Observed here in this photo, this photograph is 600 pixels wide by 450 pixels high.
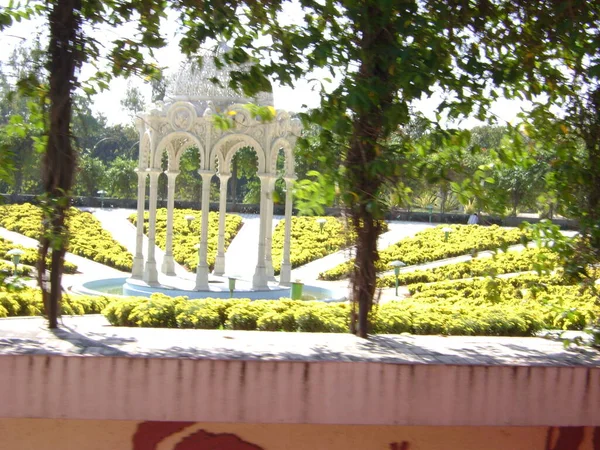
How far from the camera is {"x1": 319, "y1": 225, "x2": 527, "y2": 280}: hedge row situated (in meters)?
21.5

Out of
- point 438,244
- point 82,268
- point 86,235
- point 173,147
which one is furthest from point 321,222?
point 173,147

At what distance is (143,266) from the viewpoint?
16.6m

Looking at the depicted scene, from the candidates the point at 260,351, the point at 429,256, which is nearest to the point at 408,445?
the point at 260,351

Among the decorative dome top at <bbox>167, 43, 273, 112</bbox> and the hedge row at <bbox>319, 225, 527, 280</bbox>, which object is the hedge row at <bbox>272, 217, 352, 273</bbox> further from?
the decorative dome top at <bbox>167, 43, 273, 112</bbox>

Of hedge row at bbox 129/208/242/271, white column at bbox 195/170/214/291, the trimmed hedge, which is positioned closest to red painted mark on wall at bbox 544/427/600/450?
white column at bbox 195/170/214/291

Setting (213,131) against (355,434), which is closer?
(355,434)

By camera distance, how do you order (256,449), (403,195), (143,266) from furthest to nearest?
(143,266) < (403,195) < (256,449)

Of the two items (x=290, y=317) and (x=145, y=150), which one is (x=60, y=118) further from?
(x=145, y=150)

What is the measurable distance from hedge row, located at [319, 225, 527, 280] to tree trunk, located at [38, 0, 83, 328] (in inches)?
634

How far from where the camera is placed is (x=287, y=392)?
2.93 m

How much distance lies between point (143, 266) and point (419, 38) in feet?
45.5

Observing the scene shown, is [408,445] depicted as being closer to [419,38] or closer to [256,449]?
[256,449]

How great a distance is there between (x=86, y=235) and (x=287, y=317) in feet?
60.7

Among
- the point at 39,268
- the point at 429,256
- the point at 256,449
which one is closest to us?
the point at 256,449
